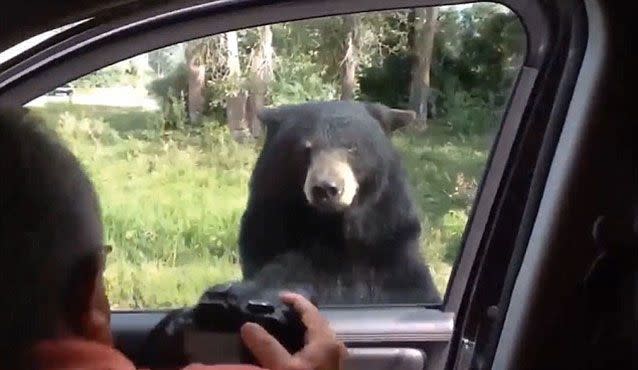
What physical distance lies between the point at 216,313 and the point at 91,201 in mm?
206

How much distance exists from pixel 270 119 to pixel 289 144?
0.14 ft

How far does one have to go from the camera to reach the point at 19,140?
1.10 m

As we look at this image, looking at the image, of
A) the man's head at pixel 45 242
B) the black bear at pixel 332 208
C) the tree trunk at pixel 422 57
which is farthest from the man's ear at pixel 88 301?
the tree trunk at pixel 422 57

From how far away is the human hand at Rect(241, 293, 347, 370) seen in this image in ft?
4.06

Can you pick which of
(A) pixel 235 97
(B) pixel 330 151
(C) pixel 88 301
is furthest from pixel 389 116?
(C) pixel 88 301

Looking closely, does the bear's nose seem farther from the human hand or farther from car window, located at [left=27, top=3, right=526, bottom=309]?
the human hand

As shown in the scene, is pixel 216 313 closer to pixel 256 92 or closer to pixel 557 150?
pixel 256 92

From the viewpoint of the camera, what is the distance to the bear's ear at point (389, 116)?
125cm

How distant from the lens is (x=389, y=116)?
49.4 inches

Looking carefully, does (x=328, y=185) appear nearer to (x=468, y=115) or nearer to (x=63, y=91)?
(x=468, y=115)

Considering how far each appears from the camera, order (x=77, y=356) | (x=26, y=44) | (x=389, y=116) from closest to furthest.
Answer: (x=26, y=44) < (x=77, y=356) < (x=389, y=116)

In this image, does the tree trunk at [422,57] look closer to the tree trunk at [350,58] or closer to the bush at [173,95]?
the tree trunk at [350,58]

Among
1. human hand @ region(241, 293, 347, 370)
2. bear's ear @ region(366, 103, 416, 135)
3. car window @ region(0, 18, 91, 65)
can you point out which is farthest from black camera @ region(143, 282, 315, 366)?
car window @ region(0, 18, 91, 65)

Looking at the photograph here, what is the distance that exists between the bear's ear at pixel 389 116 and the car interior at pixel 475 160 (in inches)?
0.9
